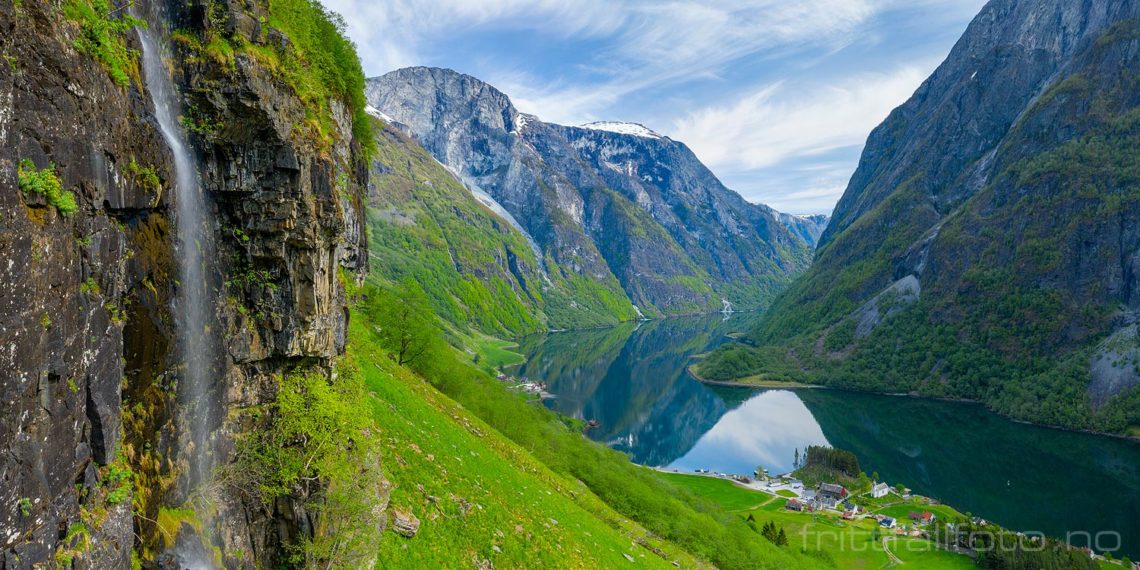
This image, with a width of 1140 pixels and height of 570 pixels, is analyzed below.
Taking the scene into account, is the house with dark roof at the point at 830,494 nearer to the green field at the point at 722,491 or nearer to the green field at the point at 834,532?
the green field at the point at 834,532

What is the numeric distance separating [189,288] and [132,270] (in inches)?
79.9

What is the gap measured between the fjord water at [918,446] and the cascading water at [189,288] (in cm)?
12246

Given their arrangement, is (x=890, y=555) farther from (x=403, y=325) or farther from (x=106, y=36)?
(x=106, y=36)

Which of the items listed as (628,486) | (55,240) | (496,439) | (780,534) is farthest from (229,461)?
(780,534)

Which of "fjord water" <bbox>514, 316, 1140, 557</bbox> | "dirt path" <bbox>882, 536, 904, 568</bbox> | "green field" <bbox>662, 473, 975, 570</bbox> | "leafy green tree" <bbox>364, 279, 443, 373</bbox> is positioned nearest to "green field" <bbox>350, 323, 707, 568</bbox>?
"leafy green tree" <bbox>364, 279, 443, 373</bbox>

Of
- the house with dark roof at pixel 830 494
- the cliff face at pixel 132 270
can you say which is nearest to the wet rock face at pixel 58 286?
the cliff face at pixel 132 270

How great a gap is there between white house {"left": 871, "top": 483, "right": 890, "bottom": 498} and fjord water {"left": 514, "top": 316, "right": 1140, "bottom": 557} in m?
9.55

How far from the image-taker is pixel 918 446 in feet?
475

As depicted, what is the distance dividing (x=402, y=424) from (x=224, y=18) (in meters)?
20.0

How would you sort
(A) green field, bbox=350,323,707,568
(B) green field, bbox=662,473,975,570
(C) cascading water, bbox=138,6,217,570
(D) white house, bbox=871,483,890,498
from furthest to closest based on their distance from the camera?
(D) white house, bbox=871,483,890,498 < (B) green field, bbox=662,473,975,570 < (A) green field, bbox=350,323,707,568 < (C) cascading water, bbox=138,6,217,570

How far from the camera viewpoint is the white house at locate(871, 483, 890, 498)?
112125mm

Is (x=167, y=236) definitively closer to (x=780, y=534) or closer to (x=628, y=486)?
(x=628, y=486)

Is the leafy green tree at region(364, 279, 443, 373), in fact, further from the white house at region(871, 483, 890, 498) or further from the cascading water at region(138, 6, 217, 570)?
the white house at region(871, 483, 890, 498)

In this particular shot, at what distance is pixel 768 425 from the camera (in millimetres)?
171875
